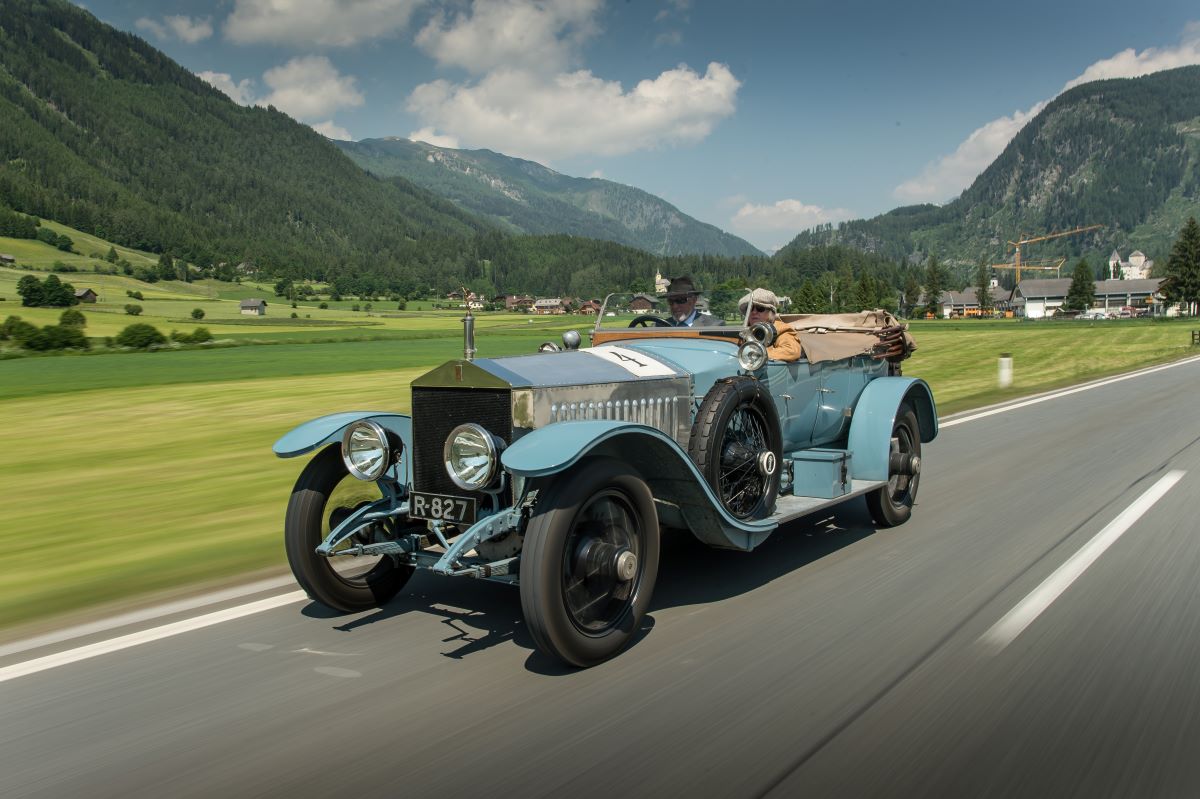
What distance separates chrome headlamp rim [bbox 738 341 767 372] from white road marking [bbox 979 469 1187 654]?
1.97 metres

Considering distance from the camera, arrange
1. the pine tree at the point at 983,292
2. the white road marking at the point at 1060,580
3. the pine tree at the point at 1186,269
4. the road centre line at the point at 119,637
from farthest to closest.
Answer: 1. the pine tree at the point at 983,292
2. the pine tree at the point at 1186,269
3. the white road marking at the point at 1060,580
4. the road centre line at the point at 119,637

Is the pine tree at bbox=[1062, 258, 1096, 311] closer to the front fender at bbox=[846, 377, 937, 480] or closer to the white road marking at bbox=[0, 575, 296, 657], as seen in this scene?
the front fender at bbox=[846, 377, 937, 480]

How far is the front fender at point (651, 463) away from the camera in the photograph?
382 centimetres

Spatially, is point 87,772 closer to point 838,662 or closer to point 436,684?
point 436,684

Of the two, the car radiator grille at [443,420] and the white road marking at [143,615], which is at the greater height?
the car radiator grille at [443,420]

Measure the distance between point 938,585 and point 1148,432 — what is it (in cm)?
873

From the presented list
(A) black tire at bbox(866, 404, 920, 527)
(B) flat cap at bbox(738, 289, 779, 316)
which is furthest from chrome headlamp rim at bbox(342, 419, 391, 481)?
(A) black tire at bbox(866, 404, 920, 527)

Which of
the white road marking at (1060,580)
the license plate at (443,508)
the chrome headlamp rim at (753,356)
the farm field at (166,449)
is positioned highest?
the chrome headlamp rim at (753,356)

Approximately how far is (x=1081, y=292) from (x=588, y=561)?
461ft

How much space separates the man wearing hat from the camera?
6.40m

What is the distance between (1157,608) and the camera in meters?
4.73

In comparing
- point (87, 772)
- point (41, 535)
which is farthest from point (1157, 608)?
point (41, 535)

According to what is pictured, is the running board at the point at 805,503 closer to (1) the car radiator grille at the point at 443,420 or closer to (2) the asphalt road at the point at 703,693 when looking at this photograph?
(2) the asphalt road at the point at 703,693

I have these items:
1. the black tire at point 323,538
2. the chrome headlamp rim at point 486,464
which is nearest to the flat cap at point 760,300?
the chrome headlamp rim at point 486,464
